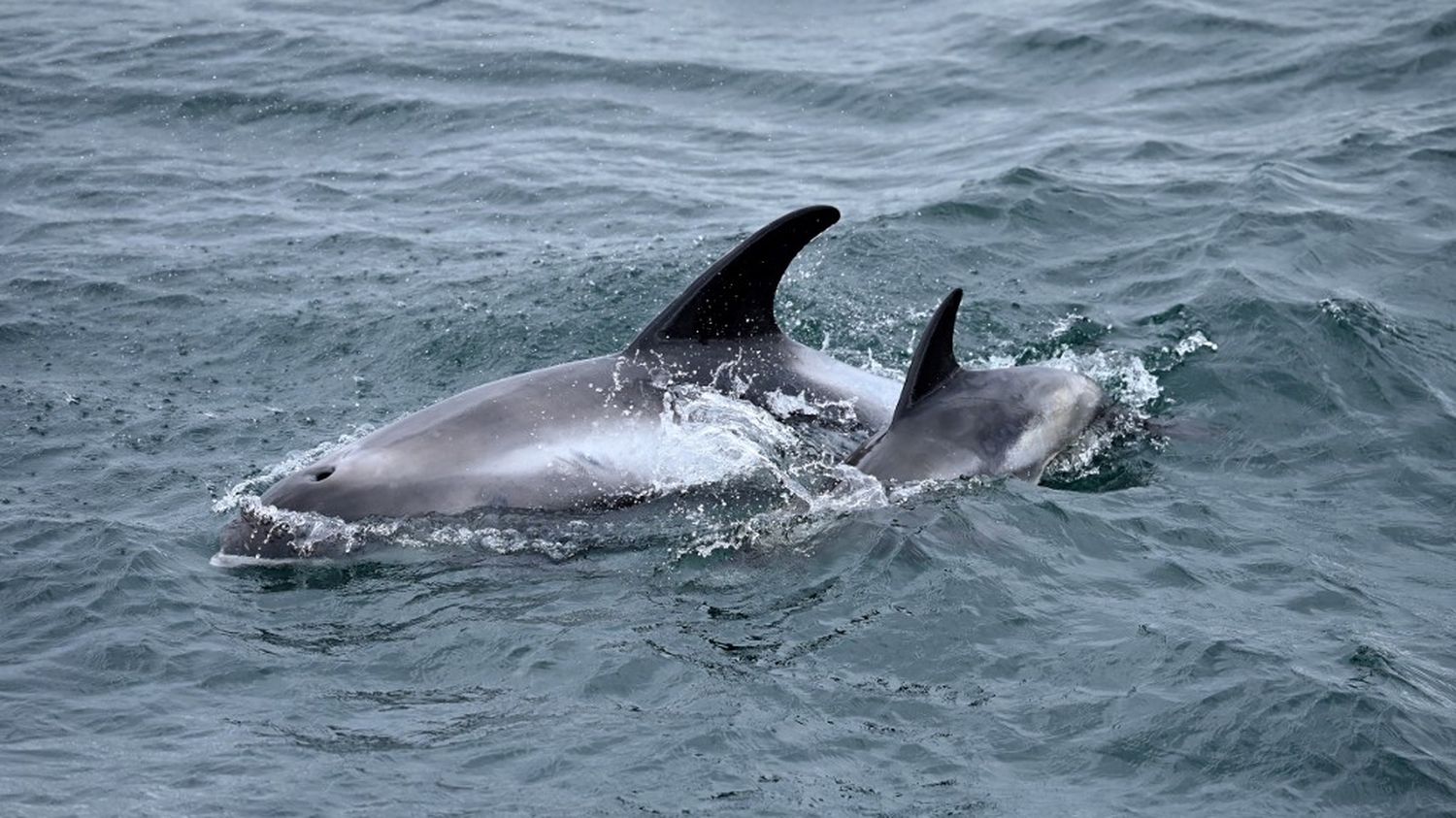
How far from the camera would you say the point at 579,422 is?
36.7 feet

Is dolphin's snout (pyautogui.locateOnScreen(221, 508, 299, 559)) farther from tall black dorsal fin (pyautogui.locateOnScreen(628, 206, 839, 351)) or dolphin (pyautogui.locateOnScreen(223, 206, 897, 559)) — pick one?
tall black dorsal fin (pyautogui.locateOnScreen(628, 206, 839, 351))

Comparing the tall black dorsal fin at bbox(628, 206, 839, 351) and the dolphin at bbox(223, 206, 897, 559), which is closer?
the dolphin at bbox(223, 206, 897, 559)

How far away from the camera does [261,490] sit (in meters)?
11.9

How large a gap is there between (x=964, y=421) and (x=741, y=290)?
67.0 inches

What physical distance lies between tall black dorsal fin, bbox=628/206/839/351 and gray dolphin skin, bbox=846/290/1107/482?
1.03 meters

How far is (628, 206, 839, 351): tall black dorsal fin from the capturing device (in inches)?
442

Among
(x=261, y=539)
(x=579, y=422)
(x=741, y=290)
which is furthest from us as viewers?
(x=741, y=290)

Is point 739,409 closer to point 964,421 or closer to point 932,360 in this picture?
point 932,360

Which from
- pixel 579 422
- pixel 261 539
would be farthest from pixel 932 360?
pixel 261 539

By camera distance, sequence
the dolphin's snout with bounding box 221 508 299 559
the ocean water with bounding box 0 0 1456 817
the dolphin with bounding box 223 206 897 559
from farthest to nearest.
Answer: the dolphin with bounding box 223 206 897 559, the dolphin's snout with bounding box 221 508 299 559, the ocean water with bounding box 0 0 1456 817

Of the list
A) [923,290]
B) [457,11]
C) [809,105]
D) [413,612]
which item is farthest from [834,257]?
[457,11]

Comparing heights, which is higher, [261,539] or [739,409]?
[739,409]

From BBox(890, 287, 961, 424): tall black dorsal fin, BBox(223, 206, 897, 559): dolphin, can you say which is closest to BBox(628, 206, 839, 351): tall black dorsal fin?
BBox(223, 206, 897, 559): dolphin

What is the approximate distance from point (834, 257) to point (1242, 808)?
362 inches
